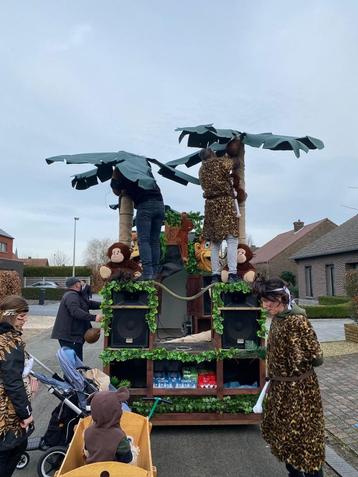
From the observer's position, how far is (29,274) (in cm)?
4472

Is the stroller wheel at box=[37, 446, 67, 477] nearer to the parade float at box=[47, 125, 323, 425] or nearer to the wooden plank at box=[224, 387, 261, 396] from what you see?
the parade float at box=[47, 125, 323, 425]

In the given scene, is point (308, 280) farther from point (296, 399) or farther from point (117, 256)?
point (296, 399)

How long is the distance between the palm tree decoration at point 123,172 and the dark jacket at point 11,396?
2447mm

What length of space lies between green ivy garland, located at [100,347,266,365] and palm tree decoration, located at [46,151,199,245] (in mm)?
1901

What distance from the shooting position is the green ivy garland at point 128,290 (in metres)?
5.07

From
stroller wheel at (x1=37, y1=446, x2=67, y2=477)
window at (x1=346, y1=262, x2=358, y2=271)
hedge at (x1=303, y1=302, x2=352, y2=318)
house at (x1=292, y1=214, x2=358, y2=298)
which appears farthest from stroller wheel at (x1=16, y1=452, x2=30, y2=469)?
window at (x1=346, y1=262, x2=358, y2=271)

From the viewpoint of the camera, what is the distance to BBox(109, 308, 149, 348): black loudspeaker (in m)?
5.09

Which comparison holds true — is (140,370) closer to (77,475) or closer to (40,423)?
(40,423)

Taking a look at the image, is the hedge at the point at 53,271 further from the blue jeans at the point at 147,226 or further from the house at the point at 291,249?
the blue jeans at the point at 147,226

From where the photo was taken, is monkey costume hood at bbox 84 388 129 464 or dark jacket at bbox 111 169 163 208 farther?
dark jacket at bbox 111 169 163 208

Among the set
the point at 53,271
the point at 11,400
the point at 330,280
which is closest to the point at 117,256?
the point at 11,400

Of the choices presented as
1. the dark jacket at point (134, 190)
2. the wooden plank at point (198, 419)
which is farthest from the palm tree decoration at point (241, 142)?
the wooden plank at point (198, 419)

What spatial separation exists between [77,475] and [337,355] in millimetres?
8903

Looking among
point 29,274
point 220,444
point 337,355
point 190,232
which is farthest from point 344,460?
point 29,274
